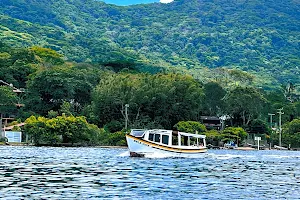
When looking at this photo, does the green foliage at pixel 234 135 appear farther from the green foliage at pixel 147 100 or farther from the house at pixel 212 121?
the house at pixel 212 121

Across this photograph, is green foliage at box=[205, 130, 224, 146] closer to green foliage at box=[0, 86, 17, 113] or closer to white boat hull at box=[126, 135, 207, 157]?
green foliage at box=[0, 86, 17, 113]

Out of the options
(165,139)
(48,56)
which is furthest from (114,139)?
(48,56)

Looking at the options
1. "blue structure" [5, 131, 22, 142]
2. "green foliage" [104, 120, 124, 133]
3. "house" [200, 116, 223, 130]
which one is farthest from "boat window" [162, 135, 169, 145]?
"house" [200, 116, 223, 130]

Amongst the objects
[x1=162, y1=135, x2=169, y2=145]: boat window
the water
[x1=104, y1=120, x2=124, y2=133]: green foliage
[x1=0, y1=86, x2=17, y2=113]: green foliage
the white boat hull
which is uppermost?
[x1=0, y1=86, x2=17, y2=113]: green foliage

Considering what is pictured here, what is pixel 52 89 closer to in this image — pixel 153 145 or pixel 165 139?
pixel 165 139

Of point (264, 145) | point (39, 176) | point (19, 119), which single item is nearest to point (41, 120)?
point (19, 119)

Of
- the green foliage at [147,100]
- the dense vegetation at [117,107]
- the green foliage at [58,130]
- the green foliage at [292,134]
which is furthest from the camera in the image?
the green foliage at [292,134]

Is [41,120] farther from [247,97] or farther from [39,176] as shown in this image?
[39,176]

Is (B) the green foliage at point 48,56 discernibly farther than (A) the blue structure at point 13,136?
Yes

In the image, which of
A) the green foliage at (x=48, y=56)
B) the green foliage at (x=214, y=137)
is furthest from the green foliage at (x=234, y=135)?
the green foliage at (x=48, y=56)

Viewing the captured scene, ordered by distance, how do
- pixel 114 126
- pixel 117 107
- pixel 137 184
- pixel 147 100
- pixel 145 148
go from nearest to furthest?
pixel 137 184
pixel 145 148
pixel 114 126
pixel 147 100
pixel 117 107

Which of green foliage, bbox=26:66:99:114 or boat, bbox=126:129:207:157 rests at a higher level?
green foliage, bbox=26:66:99:114

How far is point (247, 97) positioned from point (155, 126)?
69.9ft

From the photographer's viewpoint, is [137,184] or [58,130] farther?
[58,130]
